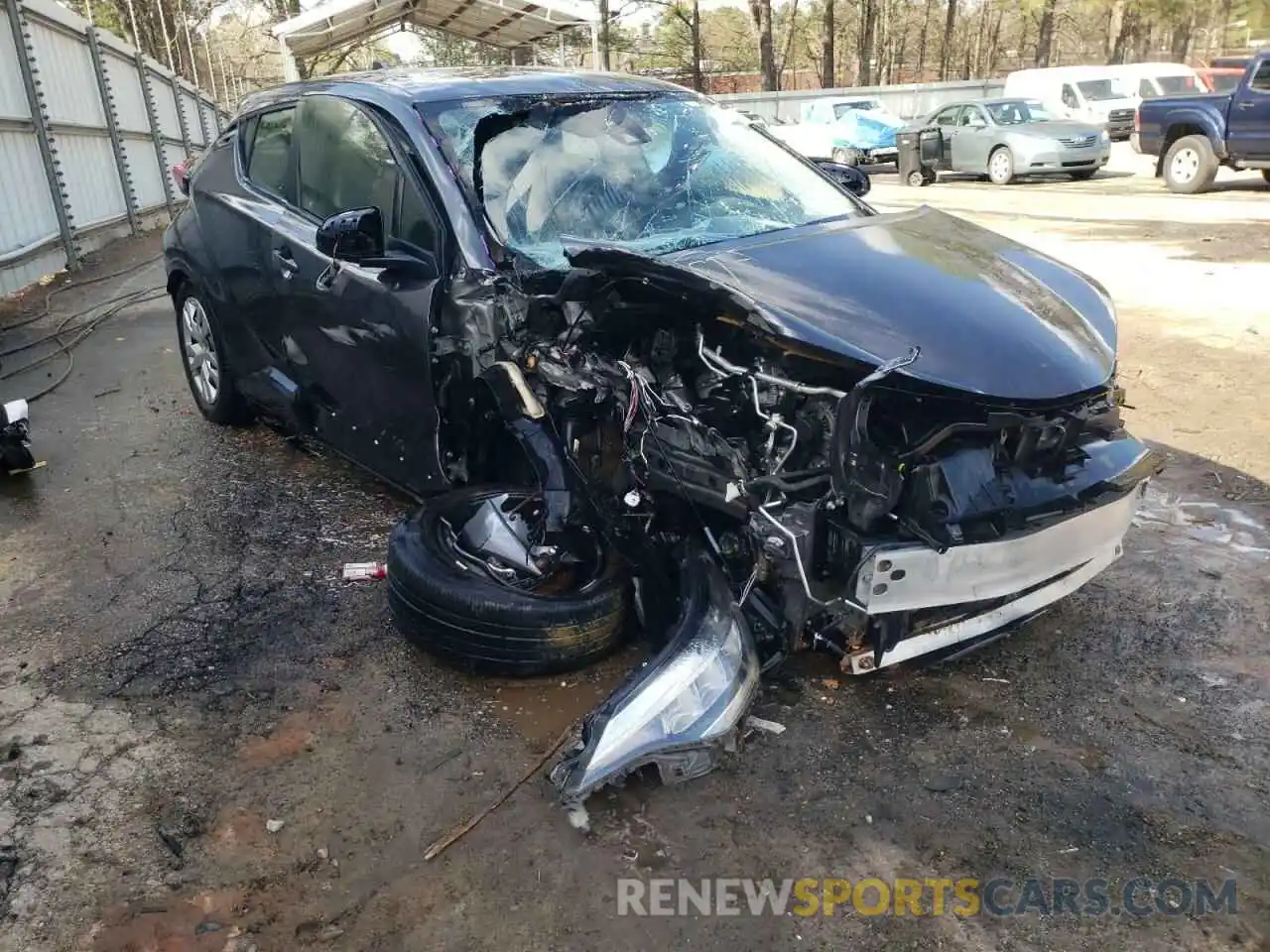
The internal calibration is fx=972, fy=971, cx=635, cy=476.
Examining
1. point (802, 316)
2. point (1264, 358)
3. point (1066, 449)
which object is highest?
point (802, 316)

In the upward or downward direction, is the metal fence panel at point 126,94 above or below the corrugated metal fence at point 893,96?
above

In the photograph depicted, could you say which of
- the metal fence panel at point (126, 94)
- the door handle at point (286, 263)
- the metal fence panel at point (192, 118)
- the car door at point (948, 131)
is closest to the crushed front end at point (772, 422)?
the door handle at point (286, 263)

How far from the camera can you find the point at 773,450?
2.74 meters

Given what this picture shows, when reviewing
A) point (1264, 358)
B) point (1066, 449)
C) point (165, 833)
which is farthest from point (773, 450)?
point (1264, 358)

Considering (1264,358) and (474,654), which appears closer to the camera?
(474,654)

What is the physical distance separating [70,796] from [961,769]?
2437 mm

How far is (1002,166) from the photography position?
706 inches

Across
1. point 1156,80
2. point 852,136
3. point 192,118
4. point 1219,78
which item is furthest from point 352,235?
point 1219,78

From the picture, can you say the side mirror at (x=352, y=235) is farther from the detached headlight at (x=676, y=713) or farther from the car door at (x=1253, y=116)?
the car door at (x=1253, y=116)

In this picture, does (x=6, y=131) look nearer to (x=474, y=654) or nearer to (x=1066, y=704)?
(x=474, y=654)

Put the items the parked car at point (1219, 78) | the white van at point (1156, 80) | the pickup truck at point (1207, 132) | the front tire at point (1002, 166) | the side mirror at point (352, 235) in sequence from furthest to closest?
the parked car at point (1219, 78), the white van at point (1156, 80), the front tire at point (1002, 166), the pickup truck at point (1207, 132), the side mirror at point (352, 235)

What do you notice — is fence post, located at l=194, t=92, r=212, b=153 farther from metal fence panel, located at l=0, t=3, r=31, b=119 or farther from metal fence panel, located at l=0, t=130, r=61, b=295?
metal fence panel, located at l=0, t=130, r=61, b=295

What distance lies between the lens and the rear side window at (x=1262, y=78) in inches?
516

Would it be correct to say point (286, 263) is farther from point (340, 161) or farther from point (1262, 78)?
point (1262, 78)
